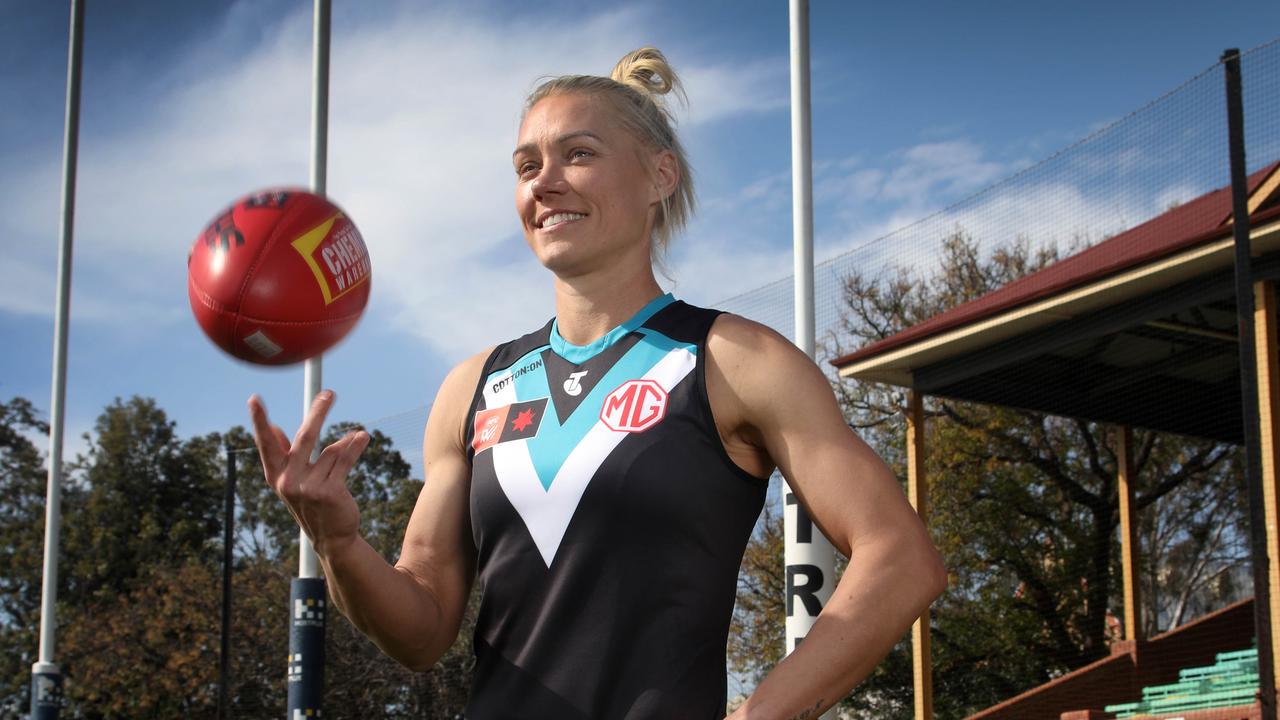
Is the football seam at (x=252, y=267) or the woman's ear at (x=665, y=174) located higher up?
the woman's ear at (x=665, y=174)

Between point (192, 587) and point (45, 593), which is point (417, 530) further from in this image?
point (192, 587)

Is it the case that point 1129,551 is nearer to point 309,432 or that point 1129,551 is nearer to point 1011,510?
point 1011,510

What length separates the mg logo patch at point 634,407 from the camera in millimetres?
2100

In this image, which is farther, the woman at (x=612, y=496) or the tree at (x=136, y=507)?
the tree at (x=136, y=507)

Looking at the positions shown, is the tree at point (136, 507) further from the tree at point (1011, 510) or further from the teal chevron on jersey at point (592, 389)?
the teal chevron on jersey at point (592, 389)

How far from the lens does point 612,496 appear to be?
2047 millimetres

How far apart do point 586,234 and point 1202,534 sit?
25516 mm

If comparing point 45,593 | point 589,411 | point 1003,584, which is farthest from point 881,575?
point 1003,584

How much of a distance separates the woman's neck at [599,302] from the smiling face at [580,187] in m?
0.03

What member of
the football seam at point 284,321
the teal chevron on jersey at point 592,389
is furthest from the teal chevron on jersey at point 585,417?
the football seam at point 284,321

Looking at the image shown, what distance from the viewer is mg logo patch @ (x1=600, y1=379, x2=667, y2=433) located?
2100mm

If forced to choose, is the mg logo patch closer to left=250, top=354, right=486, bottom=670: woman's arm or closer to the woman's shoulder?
the woman's shoulder

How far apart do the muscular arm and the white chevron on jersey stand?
0.23 metres

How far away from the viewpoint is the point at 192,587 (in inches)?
1131
